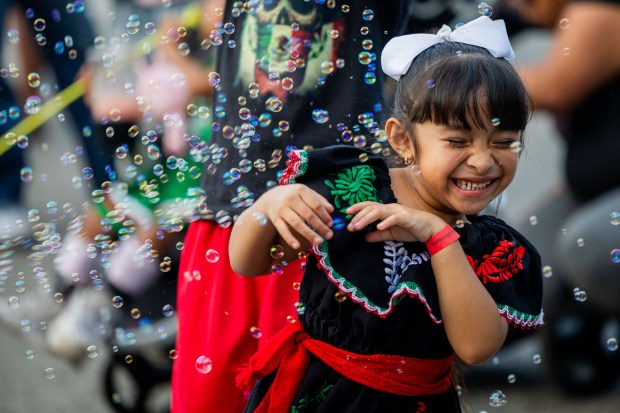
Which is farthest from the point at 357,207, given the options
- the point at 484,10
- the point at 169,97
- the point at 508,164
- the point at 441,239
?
the point at 169,97

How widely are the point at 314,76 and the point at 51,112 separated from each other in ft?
7.28

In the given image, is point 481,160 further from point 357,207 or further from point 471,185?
point 357,207

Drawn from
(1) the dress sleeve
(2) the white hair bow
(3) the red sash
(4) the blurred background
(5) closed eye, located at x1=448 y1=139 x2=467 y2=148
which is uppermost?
(2) the white hair bow

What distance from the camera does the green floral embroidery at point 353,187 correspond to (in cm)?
144

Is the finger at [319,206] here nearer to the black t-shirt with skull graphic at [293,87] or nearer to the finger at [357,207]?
the finger at [357,207]

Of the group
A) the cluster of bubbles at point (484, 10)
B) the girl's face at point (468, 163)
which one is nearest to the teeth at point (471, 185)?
the girl's face at point (468, 163)

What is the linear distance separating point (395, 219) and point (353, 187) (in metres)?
0.11

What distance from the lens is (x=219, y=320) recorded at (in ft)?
6.03

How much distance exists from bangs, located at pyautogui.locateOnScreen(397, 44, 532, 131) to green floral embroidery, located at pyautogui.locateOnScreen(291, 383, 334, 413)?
0.45 meters

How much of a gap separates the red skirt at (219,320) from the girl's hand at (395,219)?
1.38ft

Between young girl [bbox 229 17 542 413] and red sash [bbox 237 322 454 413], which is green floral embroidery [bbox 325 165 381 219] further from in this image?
red sash [bbox 237 322 454 413]

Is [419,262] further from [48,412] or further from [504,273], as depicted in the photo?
[48,412]

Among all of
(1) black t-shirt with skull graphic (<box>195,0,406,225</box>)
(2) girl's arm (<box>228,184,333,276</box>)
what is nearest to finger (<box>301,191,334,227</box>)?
(2) girl's arm (<box>228,184,333,276</box>)

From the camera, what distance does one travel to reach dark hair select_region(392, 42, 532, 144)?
55.9 inches
